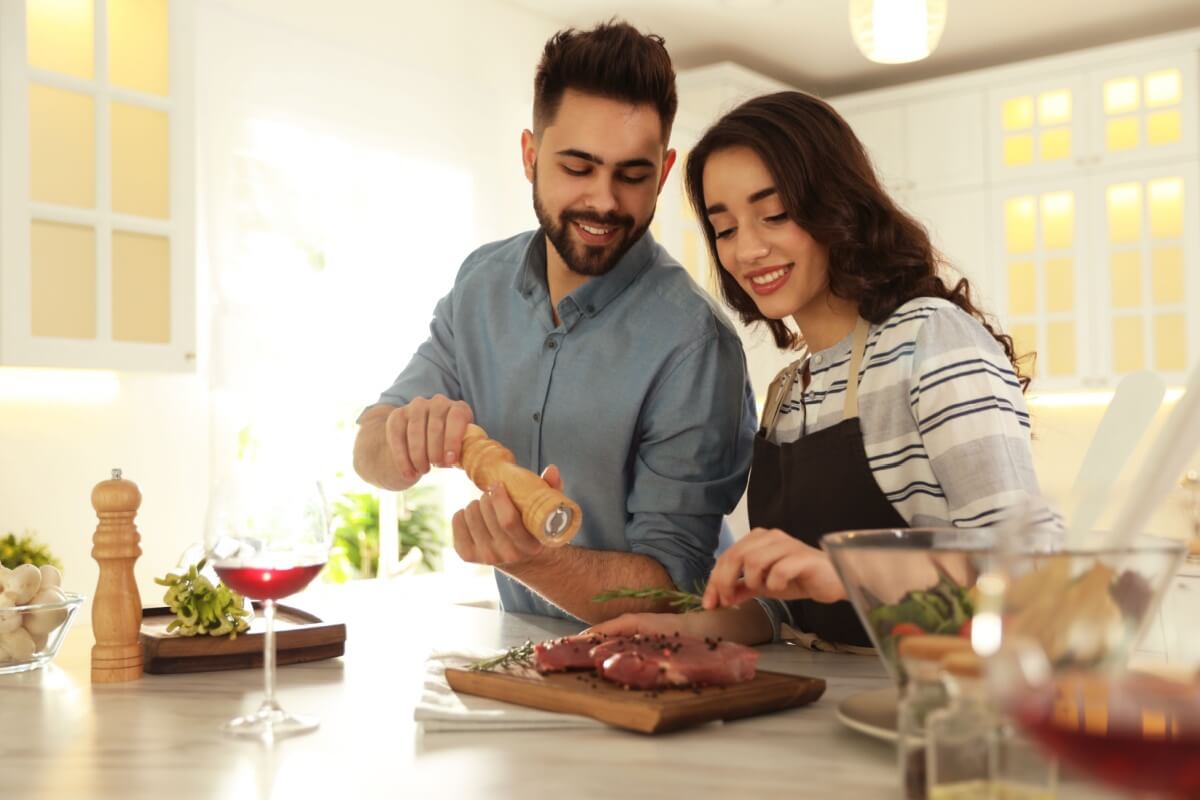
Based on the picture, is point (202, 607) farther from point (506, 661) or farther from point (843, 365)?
point (843, 365)

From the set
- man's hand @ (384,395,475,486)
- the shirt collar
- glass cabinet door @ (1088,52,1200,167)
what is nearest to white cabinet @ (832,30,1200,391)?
glass cabinet door @ (1088,52,1200,167)

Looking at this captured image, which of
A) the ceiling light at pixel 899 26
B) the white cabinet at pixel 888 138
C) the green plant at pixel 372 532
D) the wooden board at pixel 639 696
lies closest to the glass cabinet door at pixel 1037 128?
the white cabinet at pixel 888 138

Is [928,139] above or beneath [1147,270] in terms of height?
above

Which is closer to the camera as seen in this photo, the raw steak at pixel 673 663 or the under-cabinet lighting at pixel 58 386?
the raw steak at pixel 673 663

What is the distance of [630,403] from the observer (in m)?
2.01

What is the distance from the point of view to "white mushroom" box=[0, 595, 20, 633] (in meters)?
1.35

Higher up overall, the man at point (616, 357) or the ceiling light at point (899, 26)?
the ceiling light at point (899, 26)

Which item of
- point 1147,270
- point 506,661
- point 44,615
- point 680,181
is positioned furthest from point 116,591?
point 1147,270

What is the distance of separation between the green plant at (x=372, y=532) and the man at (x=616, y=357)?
2.47m

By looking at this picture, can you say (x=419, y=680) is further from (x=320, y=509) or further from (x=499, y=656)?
(x=320, y=509)

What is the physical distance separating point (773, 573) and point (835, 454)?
0.51 metres

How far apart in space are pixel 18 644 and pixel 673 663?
32.1 inches

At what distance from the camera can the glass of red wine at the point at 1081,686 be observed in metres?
0.48

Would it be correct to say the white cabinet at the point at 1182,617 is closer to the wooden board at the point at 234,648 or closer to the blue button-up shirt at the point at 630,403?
the wooden board at the point at 234,648
